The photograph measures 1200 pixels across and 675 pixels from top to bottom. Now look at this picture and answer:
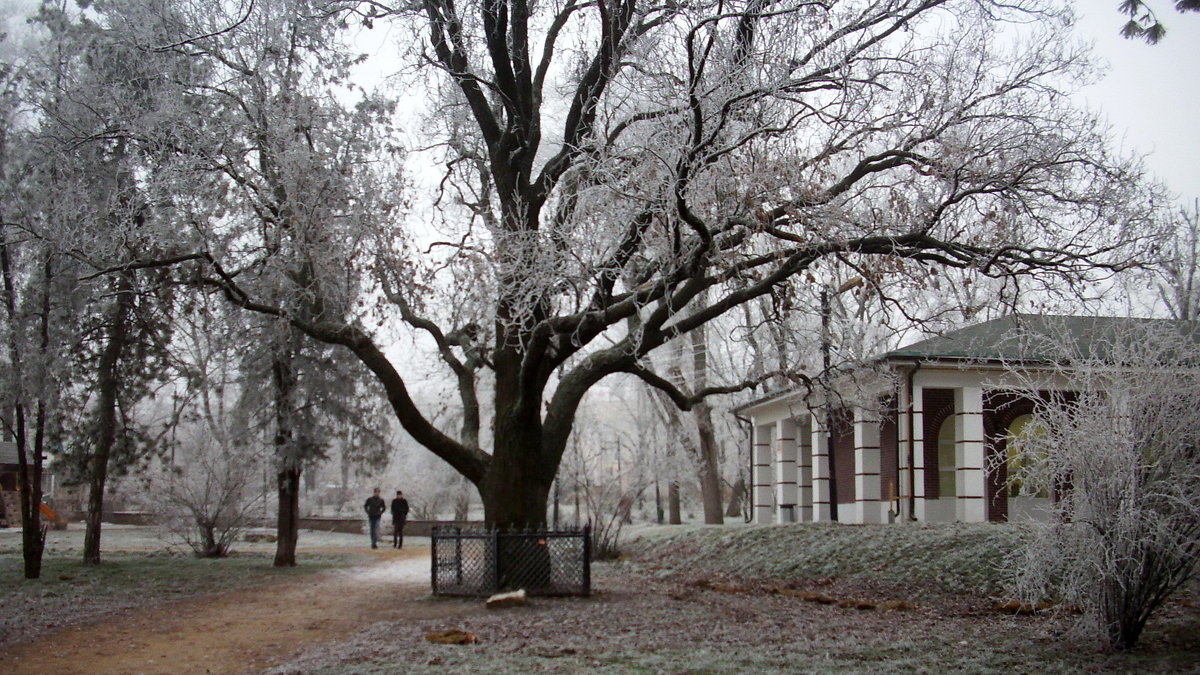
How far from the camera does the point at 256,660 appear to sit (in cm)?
888

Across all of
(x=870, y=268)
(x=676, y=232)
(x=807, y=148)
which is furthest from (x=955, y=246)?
(x=676, y=232)

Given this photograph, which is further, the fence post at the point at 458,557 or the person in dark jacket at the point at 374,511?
the person in dark jacket at the point at 374,511

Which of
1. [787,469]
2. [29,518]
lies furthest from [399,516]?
[29,518]

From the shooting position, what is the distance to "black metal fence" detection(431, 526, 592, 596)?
43.0 feet

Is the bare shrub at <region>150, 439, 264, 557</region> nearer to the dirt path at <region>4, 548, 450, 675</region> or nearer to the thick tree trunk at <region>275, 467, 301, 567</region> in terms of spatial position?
the thick tree trunk at <region>275, 467, 301, 567</region>

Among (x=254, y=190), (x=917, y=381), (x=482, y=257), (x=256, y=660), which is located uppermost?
(x=254, y=190)

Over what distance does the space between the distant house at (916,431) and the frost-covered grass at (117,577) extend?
33.4ft

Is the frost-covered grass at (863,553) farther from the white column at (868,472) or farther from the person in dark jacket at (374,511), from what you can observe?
the person in dark jacket at (374,511)

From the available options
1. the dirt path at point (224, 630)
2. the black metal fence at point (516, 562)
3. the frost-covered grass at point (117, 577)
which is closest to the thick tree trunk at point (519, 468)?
the black metal fence at point (516, 562)

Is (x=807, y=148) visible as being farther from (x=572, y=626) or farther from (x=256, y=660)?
(x=256, y=660)

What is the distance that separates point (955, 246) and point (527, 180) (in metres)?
6.15

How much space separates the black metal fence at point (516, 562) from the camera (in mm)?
13109

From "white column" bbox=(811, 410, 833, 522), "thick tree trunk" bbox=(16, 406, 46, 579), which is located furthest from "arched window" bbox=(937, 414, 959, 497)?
"thick tree trunk" bbox=(16, 406, 46, 579)

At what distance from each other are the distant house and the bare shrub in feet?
39.2
